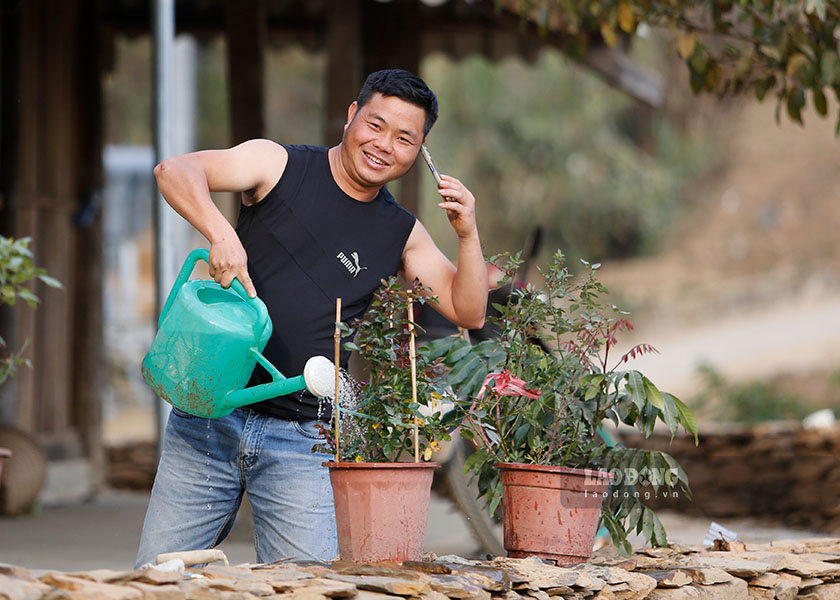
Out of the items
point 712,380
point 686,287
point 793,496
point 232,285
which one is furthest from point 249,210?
point 686,287

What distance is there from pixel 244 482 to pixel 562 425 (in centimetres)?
76

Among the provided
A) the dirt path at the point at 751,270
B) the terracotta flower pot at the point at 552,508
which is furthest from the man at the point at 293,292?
the dirt path at the point at 751,270

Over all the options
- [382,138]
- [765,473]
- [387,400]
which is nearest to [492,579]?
[387,400]

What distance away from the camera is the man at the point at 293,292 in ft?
8.76

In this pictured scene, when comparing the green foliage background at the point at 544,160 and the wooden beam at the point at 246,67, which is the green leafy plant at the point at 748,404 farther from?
the green foliage background at the point at 544,160

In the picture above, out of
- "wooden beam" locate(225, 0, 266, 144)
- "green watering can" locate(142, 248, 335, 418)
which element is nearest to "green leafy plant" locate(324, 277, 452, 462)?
"green watering can" locate(142, 248, 335, 418)

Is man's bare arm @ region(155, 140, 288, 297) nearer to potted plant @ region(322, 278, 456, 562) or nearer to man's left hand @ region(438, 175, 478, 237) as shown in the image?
potted plant @ region(322, 278, 456, 562)

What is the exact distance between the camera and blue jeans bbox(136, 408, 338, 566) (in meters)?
2.66

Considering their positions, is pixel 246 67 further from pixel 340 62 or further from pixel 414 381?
pixel 414 381

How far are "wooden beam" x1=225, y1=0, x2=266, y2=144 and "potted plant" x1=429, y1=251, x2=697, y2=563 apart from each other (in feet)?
9.69

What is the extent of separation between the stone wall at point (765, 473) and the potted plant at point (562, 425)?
4.87 metres

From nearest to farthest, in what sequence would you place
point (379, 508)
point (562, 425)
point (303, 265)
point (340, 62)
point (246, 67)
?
point (379, 508) → point (303, 265) → point (562, 425) → point (246, 67) → point (340, 62)

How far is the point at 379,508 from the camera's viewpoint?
7.95 feet

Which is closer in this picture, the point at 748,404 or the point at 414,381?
the point at 414,381
